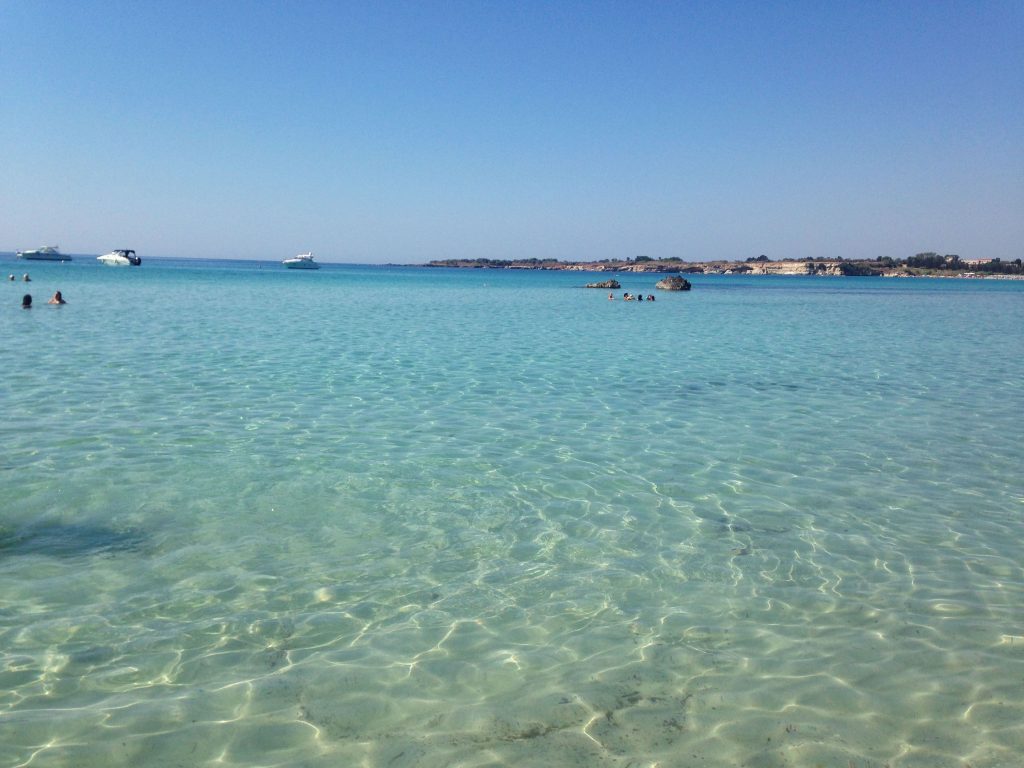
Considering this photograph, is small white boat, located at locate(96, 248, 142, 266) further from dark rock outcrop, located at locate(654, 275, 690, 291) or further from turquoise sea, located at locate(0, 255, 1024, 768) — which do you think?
turquoise sea, located at locate(0, 255, 1024, 768)

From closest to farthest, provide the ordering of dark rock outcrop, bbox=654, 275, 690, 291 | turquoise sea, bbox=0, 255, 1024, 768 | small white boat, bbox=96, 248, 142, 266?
1. turquoise sea, bbox=0, 255, 1024, 768
2. dark rock outcrop, bbox=654, 275, 690, 291
3. small white boat, bbox=96, 248, 142, 266

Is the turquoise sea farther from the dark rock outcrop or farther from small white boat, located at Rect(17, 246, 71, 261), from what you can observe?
small white boat, located at Rect(17, 246, 71, 261)

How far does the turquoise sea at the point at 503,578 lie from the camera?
13.3 ft

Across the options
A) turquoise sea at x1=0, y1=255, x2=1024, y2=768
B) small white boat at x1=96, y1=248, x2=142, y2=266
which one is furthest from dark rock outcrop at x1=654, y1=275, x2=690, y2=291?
small white boat at x1=96, y1=248, x2=142, y2=266

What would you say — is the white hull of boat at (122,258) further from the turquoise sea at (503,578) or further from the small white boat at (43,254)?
the turquoise sea at (503,578)

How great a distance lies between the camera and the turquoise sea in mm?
4059

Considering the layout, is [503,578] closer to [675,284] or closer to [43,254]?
[675,284]

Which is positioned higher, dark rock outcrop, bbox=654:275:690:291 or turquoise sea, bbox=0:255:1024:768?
dark rock outcrop, bbox=654:275:690:291

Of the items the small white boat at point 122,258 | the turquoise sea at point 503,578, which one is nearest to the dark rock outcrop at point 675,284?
the turquoise sea at point 503,578

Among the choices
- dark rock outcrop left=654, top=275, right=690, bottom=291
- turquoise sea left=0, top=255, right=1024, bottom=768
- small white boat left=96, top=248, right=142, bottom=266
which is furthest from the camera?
small white boat left=96, top=248, right=142, bottom=266

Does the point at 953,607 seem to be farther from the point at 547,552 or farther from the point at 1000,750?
the point at 547,552

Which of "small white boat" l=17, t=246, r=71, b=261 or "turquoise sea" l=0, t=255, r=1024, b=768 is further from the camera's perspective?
"small white boat" l=17, t=246, r=71, b=261

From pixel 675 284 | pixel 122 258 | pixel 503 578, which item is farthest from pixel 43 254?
pixel 503 578

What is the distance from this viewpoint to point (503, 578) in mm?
5902
